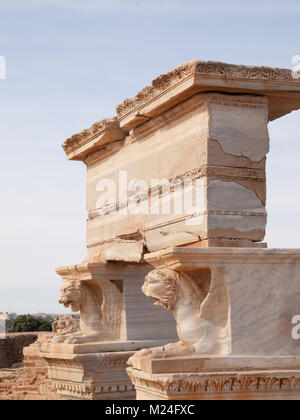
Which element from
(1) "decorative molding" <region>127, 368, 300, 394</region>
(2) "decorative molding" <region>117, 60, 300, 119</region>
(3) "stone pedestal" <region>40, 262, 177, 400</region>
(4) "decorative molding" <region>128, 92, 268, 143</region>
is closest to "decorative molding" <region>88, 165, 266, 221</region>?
(4) "decorative molding" <region>128, 92, 268, 143</region>

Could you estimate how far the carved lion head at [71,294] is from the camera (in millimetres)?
9266

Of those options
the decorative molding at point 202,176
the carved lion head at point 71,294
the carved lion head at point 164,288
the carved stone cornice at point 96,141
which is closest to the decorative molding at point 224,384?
the carved lion head at point 164,288

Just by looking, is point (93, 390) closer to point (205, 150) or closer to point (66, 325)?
point (66, 325)

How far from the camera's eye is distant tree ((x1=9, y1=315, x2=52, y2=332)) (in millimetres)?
32625

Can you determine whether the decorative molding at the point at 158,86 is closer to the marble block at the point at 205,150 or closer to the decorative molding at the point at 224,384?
the marble block at the point at 205,150

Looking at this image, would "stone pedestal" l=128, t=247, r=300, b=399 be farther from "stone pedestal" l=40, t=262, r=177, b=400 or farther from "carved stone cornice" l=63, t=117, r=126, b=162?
"carved stone cornice" l=63, t=117, r=126, b=162

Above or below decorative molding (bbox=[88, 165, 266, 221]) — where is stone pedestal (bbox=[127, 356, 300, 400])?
below

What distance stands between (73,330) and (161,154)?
9.81 feet

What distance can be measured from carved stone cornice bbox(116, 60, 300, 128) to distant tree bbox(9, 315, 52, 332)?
86.1 ft

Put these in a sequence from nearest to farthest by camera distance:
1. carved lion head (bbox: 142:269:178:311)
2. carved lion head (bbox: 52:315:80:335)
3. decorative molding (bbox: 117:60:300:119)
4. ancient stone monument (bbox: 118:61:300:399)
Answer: ancient stone monument (bbox: 118:61:300:399)
carved lion head (bbox: 142:269:178:311)
decorative molding (bbox: 117:60:300:119)
carved lion head (bbox: 52:315:80:335)

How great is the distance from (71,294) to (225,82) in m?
3.77

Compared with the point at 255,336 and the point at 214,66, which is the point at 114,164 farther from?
the point at 255,336

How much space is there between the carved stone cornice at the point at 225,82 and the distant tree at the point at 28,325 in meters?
26.2
